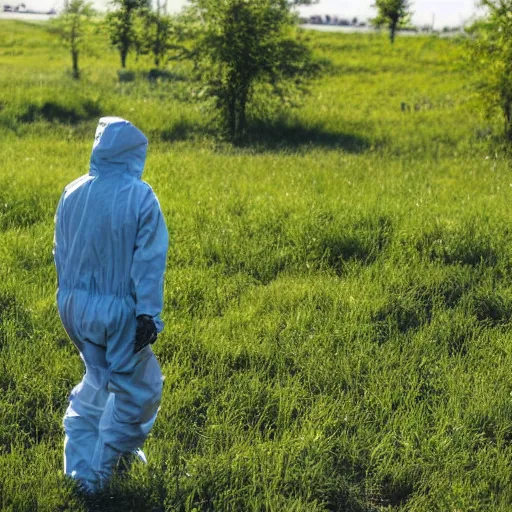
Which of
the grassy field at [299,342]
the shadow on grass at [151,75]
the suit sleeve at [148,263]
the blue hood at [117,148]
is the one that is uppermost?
the shadow on grass at [151,75]

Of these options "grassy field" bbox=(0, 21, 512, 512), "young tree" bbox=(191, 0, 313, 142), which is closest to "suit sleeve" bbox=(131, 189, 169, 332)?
"grassy field" bbox=(0, 21, 512, 512)

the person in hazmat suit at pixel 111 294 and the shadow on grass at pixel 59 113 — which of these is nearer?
the person in hazmat suit at pixel 111 294

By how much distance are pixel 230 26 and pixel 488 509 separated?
12.9 meters

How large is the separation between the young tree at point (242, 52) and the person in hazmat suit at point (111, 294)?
11.8m

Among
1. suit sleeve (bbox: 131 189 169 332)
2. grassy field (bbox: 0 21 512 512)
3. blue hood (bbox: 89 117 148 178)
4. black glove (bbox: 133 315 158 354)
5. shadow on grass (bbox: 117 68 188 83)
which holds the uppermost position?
shadow on grass (bbox: 117 68 188 83)

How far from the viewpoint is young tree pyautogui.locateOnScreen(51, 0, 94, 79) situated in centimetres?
2664

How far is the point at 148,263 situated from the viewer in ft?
10.6

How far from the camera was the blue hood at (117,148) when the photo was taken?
327 cm

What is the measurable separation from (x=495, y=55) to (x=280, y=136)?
15.6 ft

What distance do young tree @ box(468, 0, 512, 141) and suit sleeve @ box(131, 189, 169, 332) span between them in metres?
12.1

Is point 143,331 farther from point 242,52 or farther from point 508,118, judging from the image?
point 508,118

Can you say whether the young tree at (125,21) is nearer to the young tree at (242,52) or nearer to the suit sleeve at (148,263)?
the young tree at (242,52)

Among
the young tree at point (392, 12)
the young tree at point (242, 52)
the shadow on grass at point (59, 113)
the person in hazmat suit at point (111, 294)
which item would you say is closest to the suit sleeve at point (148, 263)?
the person in hazmat suit at point (111, 294)

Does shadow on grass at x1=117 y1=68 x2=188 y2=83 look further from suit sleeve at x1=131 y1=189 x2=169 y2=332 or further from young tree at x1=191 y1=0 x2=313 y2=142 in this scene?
suit sleeve at x1=131 y1=189 x2=169 y2=332
